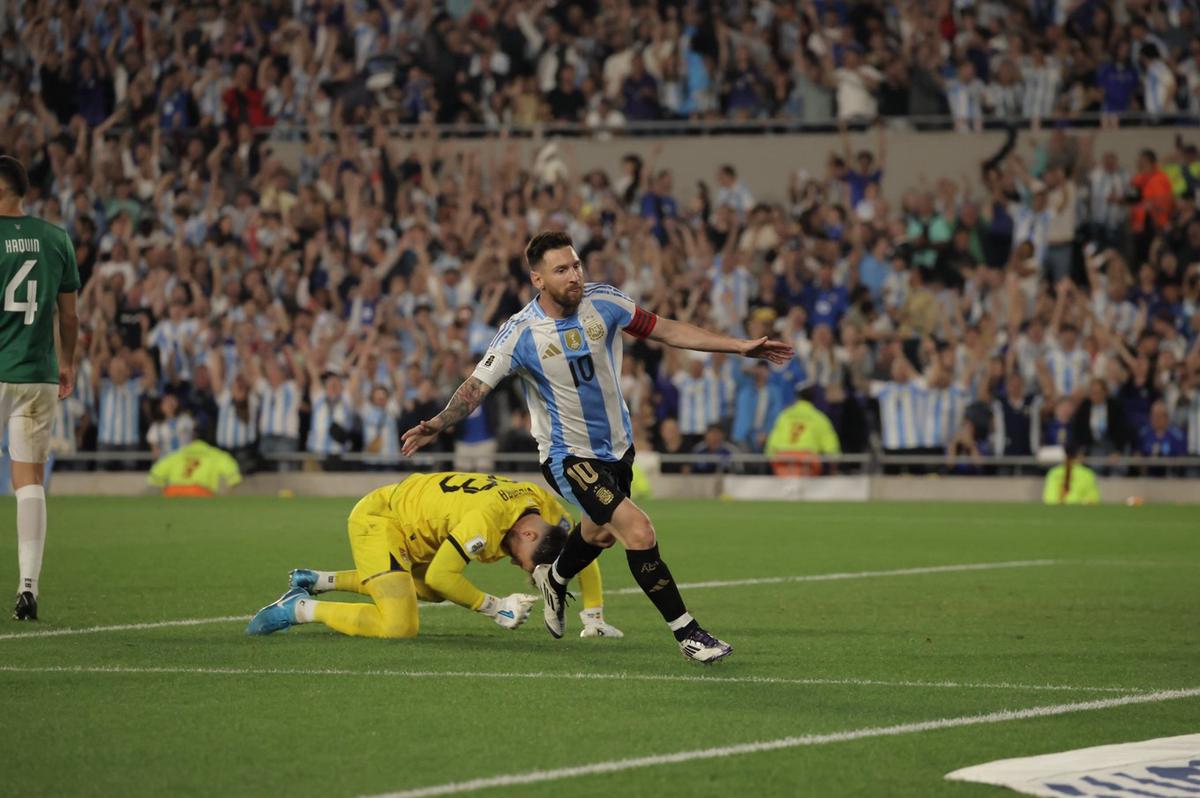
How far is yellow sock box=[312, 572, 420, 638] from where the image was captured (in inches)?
407

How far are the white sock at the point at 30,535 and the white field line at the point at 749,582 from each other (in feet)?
1.73

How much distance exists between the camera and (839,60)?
29812 millimetres

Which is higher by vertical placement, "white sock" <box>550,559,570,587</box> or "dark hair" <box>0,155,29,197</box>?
"dark hair" <box>0,155,29,197</box>

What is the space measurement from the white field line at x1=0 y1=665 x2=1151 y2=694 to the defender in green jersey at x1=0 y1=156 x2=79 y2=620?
2.17 meters

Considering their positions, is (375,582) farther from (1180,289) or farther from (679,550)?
(1180,289)

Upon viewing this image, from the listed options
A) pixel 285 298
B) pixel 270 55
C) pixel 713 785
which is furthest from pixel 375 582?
pixel 270 55

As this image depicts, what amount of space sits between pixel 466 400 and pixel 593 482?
2.47 ft

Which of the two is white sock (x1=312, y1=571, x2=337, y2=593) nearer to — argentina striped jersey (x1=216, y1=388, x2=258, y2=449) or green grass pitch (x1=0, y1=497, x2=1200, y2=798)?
green grass pitch (x1=0, y1=497, x2=1200, y2=798)

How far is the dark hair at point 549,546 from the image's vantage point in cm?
1041

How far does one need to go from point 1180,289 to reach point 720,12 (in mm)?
8758

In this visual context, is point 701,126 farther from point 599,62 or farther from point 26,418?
point 26,418

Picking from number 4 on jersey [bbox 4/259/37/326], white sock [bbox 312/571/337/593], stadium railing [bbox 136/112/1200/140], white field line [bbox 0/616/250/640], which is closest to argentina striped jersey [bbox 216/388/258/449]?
stadium railing [bbox 136/112/1200/140]

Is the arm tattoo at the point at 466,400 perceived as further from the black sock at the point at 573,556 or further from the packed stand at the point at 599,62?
the packed stand at the point at 599,62

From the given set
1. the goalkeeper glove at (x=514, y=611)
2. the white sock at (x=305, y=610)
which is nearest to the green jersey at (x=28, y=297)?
the white sock at (x=305, y=610)
